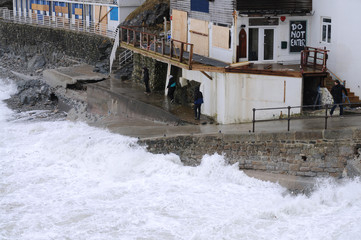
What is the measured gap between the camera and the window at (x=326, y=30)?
23.8 metres

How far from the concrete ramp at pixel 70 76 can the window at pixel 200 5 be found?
8.56 meters

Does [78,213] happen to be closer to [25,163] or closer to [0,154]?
[25,163]

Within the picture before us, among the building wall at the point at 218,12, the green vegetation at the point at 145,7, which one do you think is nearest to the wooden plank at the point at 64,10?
the green vegetation at the point at 145,7

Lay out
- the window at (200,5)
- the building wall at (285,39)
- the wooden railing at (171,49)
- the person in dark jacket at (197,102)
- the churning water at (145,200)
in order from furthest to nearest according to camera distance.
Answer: the window at (200,5), the building wall at (285,39), the wooden railing at (171,49), the person in dark jacket at (197,102), the churning water at (145,200)

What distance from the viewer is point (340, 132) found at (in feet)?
59.6

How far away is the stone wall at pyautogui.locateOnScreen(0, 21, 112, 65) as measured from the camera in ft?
125

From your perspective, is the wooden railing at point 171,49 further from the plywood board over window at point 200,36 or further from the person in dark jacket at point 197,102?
the person in dark jacket at point 197,102

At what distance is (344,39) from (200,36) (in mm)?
6081

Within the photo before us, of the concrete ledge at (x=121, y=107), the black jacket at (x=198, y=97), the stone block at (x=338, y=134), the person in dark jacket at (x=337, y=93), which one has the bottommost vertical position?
the concrete ledge at (x=121, y=107)

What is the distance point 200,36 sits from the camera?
25875 millimetres

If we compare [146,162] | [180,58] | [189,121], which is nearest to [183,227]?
[146,162]

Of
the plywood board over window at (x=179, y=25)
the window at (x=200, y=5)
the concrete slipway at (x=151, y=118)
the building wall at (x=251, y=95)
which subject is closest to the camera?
the concrete slipway at (x=151, y=118)

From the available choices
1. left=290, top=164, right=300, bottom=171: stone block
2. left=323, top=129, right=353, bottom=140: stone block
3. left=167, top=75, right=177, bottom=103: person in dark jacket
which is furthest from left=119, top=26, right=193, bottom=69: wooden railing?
left=323, top=129, right=353, bottom=140: stone block

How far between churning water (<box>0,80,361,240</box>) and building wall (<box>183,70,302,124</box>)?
270cm
